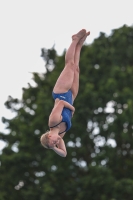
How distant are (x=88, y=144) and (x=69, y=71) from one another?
13.5 metres

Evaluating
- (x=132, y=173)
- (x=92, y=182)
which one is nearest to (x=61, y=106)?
(x=92, y=182)

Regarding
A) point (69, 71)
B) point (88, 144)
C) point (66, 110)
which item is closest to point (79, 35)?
point (69, 71)

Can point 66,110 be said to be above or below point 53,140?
above

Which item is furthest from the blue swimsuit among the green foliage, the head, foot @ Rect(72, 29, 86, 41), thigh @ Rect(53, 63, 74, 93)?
the green foliage

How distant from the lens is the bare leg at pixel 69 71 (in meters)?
10.8

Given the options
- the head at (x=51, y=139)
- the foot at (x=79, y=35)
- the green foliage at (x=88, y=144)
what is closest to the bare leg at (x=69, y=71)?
the foot at (x=79, y=35)

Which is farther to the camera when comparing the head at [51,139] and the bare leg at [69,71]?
the bare leg at [69,71]

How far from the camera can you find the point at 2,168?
2542cm

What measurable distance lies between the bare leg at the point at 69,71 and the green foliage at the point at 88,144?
11.7 meters

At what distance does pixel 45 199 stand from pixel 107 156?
336 centimetres

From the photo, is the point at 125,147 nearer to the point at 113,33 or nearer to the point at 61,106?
the point at 113,33

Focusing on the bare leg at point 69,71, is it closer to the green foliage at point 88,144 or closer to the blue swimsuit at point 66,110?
the blue swimsuit at point 66,110

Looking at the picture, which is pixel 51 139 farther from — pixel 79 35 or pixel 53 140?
pixel 79 35

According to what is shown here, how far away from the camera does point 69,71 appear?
1095cm
